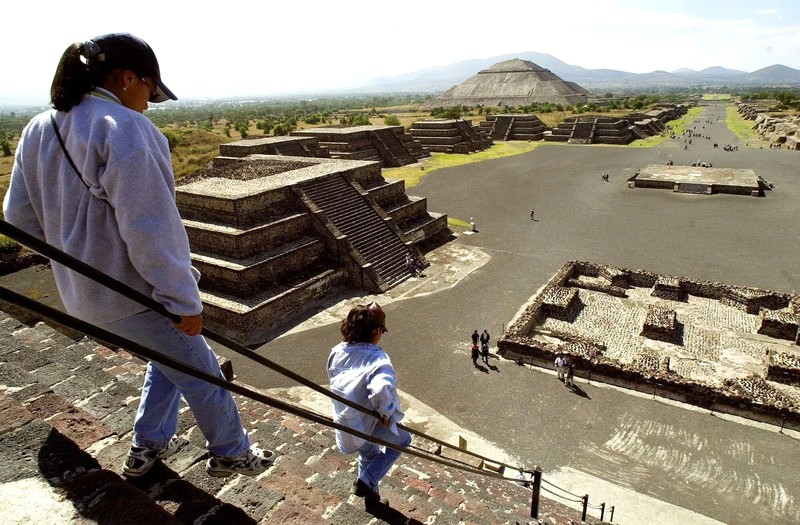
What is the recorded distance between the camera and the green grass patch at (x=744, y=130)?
A: 49406mm

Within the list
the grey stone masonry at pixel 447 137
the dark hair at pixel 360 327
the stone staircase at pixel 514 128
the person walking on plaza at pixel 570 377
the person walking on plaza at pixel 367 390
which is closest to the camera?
the person walking on plaza at pixel 367 390

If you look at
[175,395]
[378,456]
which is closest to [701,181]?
[378,456]

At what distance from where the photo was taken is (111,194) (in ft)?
6.84

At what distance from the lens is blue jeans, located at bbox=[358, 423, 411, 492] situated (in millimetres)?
3568

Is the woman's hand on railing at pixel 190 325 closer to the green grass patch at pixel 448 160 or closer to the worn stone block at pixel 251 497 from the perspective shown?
the worn stone block at pixel 251 497

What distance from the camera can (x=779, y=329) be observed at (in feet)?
40.4

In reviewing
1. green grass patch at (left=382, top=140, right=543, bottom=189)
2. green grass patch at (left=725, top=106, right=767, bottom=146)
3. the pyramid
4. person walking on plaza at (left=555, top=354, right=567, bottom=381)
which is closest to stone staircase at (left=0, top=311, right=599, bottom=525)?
person walking on plaza at (left=555, top=354, right=567, bottom=381)

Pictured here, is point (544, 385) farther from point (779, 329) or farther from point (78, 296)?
point (78, 296)

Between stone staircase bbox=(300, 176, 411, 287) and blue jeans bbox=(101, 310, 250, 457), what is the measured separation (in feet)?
40.9

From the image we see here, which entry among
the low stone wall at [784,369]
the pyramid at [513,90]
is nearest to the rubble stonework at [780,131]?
the pyramid at [513,90]

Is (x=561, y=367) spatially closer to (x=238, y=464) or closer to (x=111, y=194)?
(x=238, y=464)

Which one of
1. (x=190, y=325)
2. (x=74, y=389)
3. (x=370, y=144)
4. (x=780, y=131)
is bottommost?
(x=370, y=144)

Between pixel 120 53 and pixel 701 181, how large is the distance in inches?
1309

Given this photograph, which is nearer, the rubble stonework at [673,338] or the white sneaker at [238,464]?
the white sneaker at [238,464]
